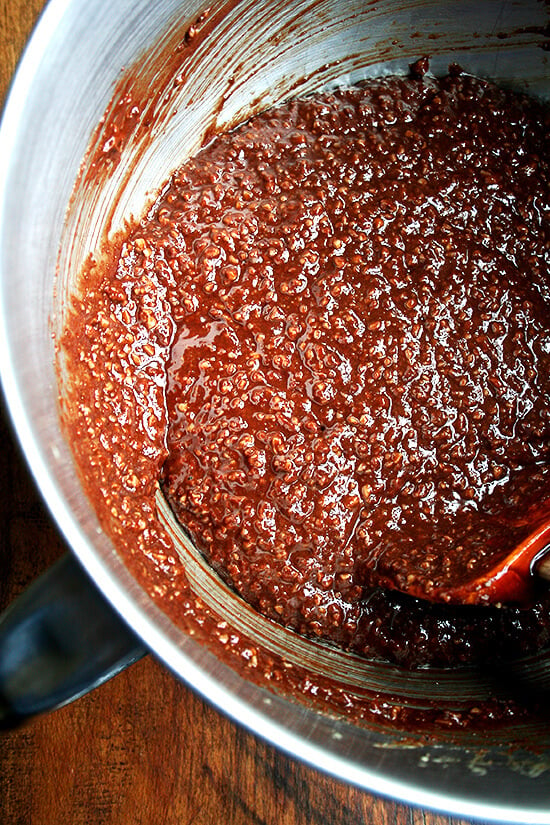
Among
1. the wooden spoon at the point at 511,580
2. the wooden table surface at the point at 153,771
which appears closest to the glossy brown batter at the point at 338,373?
the wooden spoon at the point at 511,580

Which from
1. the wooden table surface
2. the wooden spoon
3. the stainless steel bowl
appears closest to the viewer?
the stainless steel bowl

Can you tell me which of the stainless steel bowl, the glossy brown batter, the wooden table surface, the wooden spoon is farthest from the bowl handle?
the wooden spoon

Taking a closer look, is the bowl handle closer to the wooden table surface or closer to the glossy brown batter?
the glossy brown batter

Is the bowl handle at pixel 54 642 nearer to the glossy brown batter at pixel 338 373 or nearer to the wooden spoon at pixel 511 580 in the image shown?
the glossy brown batter at pixel 338 373

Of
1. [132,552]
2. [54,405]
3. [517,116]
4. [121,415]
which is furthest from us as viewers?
[517,116]

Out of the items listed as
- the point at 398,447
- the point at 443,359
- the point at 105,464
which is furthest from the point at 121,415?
the point at 443,359

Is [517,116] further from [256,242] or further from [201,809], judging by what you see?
[201,809]

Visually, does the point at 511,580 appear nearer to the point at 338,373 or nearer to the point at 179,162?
the point at 338,373
